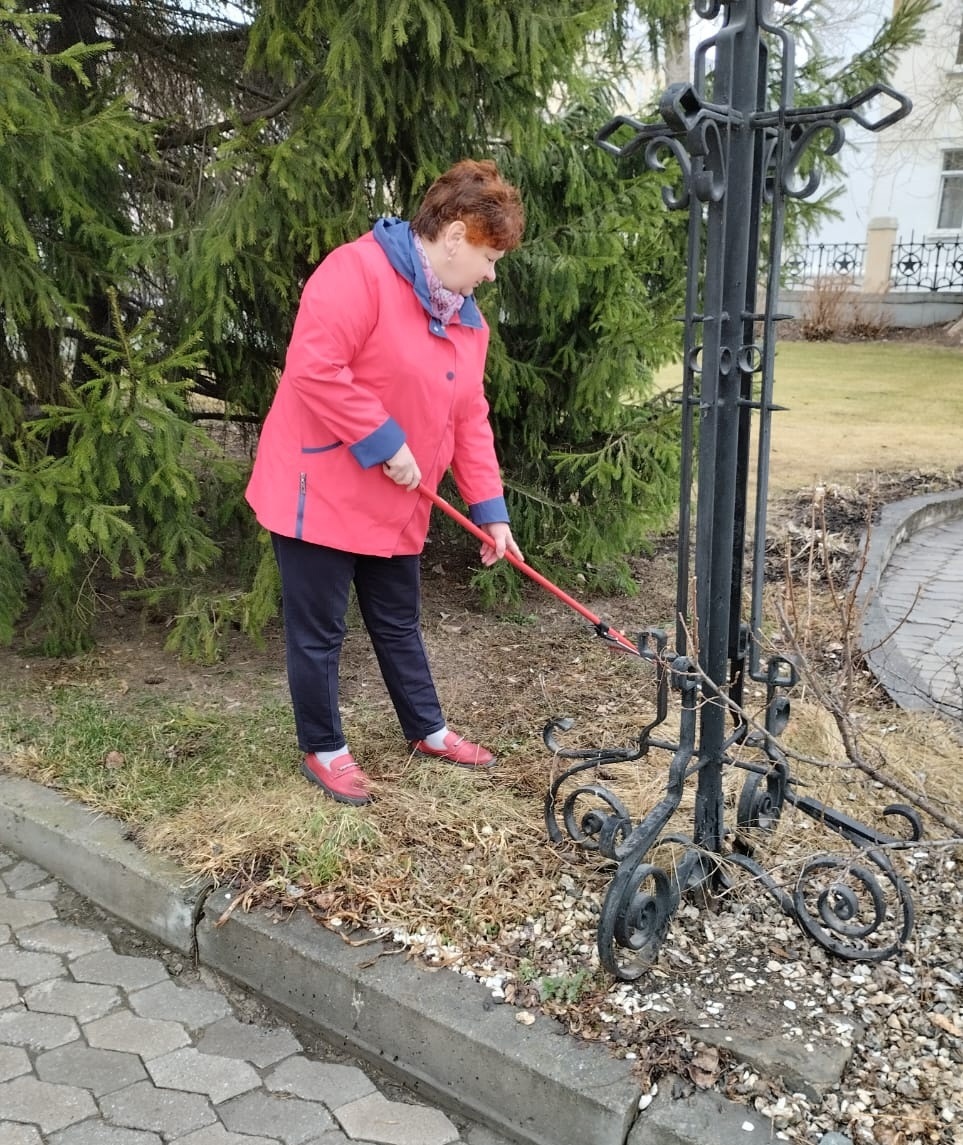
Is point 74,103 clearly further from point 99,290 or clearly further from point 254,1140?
point 254,1140

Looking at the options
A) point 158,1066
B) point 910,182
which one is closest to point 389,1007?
point 158,1066

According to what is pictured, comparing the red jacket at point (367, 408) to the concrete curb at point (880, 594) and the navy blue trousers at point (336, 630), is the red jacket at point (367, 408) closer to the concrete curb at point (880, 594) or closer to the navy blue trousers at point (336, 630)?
the navy blue trousers at point (336, 630)

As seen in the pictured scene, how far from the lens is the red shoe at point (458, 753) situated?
346cm

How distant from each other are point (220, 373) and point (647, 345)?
5.98 ft

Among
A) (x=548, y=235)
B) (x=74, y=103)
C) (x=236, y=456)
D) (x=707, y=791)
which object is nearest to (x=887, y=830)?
(x=707, y=791)

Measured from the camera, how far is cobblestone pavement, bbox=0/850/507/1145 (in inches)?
88.1

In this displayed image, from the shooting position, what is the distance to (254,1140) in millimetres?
2205

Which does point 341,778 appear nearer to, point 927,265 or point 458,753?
point 458,753

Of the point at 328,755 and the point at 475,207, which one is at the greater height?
the point at 475,207

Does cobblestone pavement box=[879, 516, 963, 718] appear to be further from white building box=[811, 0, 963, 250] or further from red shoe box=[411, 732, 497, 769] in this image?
white building box=[811, 0, 963, 250]

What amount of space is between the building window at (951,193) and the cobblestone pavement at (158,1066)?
24921mm

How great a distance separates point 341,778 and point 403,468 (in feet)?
3.33

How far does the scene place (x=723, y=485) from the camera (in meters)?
2.46

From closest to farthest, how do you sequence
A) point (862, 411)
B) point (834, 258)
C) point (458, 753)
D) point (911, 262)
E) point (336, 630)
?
1. point (336, 630)
2. point (458, 753)
3. point (862, 411)
4. point (911, 262)
5. point (834, 258)
